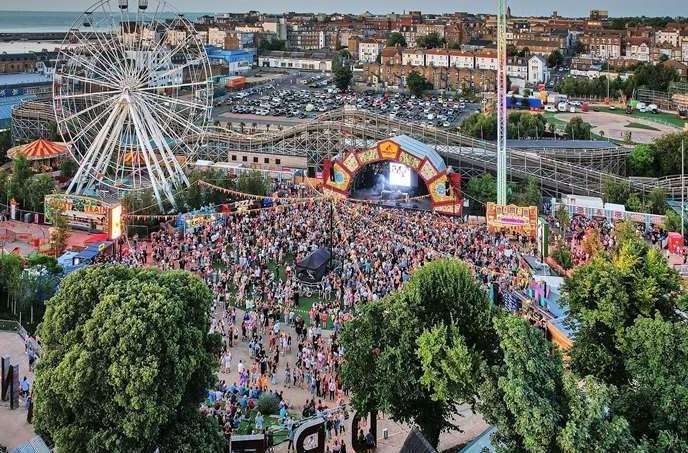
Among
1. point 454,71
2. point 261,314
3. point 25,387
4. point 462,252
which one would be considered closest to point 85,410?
point 25,387

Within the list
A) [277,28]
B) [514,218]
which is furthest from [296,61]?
[514,218]

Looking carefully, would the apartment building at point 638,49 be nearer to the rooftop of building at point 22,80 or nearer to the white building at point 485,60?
the white building at point 485,60

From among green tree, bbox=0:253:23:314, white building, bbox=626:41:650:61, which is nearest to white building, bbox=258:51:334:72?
white building, bbox=626:41:650:61

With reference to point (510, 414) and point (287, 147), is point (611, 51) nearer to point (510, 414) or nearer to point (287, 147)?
point (287, 147)

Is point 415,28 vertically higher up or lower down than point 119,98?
higher up

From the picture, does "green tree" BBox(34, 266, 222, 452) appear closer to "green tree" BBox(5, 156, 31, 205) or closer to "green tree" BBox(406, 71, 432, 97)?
"green tree" BBox(5, 156, 31, 205)

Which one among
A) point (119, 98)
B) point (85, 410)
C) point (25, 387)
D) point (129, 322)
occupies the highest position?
point (119, 98)
